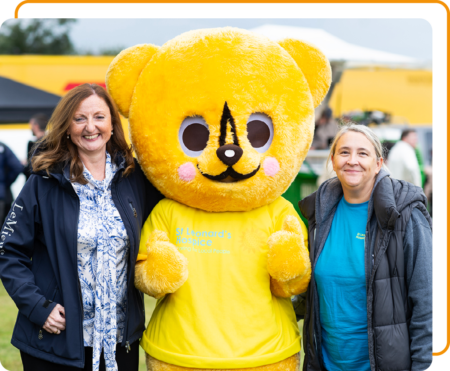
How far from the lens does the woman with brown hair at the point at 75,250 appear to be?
2.61m

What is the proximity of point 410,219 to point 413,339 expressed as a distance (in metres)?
0.60

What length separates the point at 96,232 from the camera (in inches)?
104

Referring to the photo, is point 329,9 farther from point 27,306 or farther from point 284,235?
point 27,306

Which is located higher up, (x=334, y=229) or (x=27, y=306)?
(x=334, y=229)

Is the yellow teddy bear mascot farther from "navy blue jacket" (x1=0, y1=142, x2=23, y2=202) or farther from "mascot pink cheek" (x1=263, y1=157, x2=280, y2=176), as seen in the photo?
"navy blue jacket" (x1=0, y1=142, x2=23, y2=202)

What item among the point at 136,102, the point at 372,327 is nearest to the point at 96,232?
the point at 136,102

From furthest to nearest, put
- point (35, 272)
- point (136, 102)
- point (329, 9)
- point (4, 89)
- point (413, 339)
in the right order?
point (4, 89), point (329, 9), point (136, 102), point (35, 272), point (413, 339)

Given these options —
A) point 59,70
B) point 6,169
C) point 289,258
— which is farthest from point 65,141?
point 59,70

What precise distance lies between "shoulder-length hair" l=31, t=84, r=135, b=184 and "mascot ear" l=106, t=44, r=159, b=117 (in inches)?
4.1

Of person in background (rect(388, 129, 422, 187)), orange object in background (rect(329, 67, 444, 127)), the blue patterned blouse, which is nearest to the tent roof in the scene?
orange object in background (rect(329, 67, 444, 127))

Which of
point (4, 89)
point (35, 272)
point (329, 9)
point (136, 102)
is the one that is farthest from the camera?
point (4, 89)

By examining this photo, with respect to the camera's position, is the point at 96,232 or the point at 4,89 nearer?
the point at 96,232

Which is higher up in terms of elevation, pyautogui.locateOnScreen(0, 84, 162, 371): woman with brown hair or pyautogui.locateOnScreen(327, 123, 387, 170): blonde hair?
pyautogui.locateOnScreen(327, 123, 387, 170): blonde hair

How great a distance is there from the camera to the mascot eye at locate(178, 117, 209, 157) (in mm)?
2799
